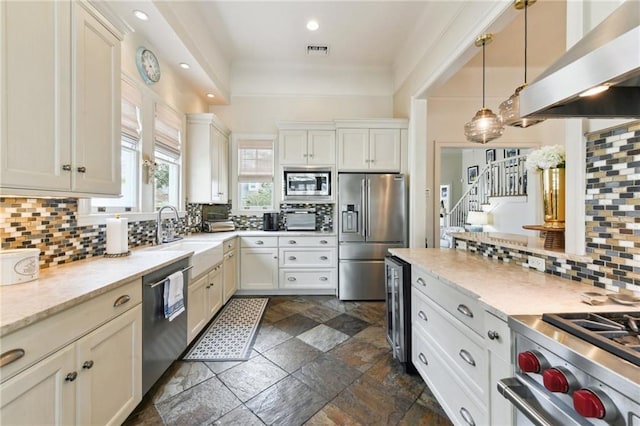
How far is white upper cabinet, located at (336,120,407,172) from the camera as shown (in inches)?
147

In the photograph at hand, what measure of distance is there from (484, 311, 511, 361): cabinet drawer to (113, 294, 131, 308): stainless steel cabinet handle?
5.96ft

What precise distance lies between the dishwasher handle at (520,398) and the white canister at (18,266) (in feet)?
7.13

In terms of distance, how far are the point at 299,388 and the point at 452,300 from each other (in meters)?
1.27

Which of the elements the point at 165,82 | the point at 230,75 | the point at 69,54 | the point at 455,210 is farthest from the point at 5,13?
the point at 455,210

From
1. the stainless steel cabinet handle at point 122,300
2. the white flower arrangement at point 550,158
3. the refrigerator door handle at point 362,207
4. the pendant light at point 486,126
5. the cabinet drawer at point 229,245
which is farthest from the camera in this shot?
the refrigerator door handle at point 362,207

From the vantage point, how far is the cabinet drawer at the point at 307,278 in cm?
372

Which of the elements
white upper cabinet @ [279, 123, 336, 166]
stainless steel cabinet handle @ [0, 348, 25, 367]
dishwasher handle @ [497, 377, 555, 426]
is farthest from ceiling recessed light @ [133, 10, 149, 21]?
dishwasher handle @ [497, 377, 555, 426]

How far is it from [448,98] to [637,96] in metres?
3.17

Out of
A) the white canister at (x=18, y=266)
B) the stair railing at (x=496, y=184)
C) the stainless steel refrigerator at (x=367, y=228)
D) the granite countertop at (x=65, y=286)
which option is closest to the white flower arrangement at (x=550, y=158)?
the stainless steel refrigerator at (x=367, y=228)

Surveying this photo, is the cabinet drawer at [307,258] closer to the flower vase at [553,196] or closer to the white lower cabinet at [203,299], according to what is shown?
the white lower cabinet at [203,299]

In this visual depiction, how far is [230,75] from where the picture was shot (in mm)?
4156

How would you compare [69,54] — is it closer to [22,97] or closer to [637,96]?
[22,97]

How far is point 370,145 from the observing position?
3.76 metres

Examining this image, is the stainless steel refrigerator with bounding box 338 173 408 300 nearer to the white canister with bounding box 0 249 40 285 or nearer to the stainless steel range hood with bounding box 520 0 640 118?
the stainless steel range hood with bounding box 520 0 640 118
